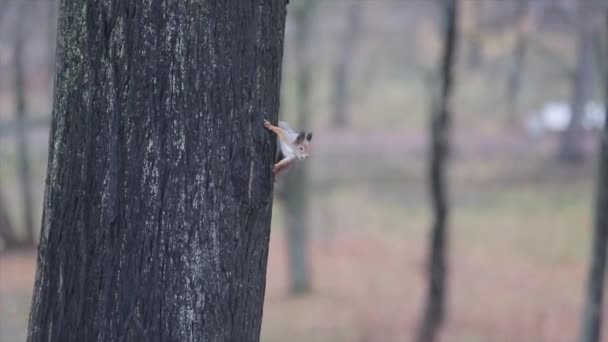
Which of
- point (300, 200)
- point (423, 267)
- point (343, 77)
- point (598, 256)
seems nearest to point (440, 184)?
point (598, 256)

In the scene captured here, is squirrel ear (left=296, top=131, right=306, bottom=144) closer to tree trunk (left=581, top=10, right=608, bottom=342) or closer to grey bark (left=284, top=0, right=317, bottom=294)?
tree trunk (left=581, top=10, right=608, bottom=342)

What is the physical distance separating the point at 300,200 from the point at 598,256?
9484mm

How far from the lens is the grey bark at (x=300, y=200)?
16547 millimetres

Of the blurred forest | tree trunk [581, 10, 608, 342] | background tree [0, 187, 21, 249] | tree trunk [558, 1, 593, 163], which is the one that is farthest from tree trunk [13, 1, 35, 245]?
tree trunk [558, 1, 593, 163]

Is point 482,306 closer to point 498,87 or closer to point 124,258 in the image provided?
point 124,258

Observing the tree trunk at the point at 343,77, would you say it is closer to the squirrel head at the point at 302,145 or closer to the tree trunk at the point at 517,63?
the tree trunk at the point at 517,63

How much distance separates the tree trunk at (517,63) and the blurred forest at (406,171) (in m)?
0.06

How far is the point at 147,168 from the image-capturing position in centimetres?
229

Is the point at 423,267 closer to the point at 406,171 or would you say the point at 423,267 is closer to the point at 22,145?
the point at 22,145

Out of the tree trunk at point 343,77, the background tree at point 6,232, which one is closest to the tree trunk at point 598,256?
the background tree at point 6,232

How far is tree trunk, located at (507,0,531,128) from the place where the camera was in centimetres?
1195

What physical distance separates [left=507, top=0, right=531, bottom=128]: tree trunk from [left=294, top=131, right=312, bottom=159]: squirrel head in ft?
30.8

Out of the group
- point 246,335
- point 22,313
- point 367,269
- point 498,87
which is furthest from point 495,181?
point 246,335

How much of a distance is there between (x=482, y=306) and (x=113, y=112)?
1295 cm
